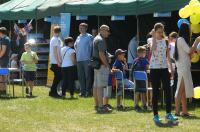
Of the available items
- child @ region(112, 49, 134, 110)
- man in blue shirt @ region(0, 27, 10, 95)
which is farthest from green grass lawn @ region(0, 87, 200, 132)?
man in blue shirt @ region(0, 27, 10, 95)

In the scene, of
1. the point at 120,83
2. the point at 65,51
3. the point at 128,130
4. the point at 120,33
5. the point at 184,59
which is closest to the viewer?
the point at 128,130

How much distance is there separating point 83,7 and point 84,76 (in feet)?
8.93

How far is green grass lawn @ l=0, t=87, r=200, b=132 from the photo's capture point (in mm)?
9750

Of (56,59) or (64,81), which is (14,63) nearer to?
(56,59)

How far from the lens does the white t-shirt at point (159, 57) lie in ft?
33.2

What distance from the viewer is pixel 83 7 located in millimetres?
17188

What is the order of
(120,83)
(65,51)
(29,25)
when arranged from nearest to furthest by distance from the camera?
(120,83), (65,51), (29,25)

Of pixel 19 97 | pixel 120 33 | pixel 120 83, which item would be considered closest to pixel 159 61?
pixel 120 83

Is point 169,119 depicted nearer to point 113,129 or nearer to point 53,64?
point 113,129

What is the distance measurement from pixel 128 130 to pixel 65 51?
5827 mm

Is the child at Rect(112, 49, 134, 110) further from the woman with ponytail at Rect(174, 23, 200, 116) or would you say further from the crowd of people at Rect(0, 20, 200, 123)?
the woman with ponytail at Rect(174, 23, 200, 116)

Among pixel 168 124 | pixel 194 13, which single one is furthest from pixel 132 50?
pixel 168 124

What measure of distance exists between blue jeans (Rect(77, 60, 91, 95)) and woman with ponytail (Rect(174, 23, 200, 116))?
464 centimetres

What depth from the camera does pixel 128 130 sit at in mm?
9500
